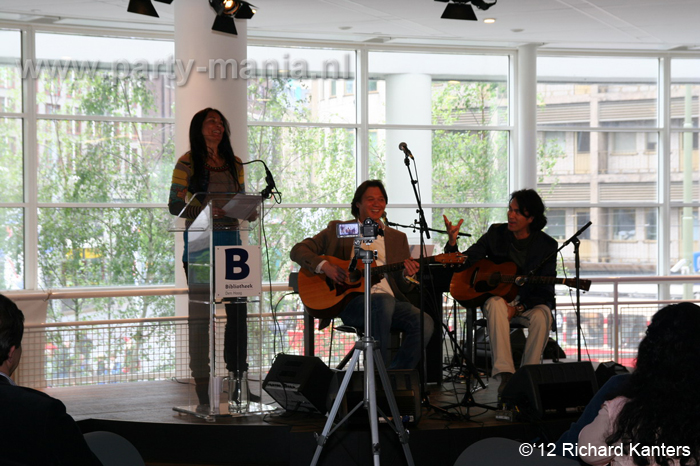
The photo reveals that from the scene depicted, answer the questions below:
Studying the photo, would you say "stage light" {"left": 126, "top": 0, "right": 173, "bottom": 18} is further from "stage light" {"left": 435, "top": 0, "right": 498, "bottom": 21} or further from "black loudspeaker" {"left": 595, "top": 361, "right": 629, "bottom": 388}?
"black loudspeaker" {"left": 595, "top": 361, "right": 629, "bottom": 388}

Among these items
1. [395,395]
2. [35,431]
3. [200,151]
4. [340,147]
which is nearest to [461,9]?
[340,147]

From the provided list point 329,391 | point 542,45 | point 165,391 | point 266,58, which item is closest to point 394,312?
point 329,391

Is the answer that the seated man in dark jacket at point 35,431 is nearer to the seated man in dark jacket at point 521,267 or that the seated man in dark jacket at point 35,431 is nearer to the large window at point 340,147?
the seated man in dark jacket at point 521,267

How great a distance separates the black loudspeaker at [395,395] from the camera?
12.3ft

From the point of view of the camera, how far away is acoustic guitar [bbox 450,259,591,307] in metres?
4.82

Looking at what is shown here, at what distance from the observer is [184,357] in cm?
590

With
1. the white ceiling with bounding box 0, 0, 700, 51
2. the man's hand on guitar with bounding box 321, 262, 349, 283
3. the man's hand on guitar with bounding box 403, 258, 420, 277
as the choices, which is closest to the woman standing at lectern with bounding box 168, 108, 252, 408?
the man's hand on guitar with bounding box 321, 262, 349, 283

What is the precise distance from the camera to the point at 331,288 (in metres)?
4.55

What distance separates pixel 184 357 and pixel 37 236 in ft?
8.21

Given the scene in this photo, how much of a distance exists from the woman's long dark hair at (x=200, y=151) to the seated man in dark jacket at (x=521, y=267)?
4.38 feet

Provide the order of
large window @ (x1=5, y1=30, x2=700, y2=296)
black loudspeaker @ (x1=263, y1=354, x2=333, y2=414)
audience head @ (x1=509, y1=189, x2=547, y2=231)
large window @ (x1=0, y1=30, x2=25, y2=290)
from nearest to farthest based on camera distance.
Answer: black loudspeaker @ (x1=263, y1=354, x2=333, y2=414)
audience head @ (x1=509, y1=189, x2=547, y2=231)
large window @ (x1=0, y1=30, x2=25, y2=290)
large window @ (x1=5, y1=30, x2=700, y2=296)

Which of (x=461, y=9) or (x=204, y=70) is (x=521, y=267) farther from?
(x=204, y=70)

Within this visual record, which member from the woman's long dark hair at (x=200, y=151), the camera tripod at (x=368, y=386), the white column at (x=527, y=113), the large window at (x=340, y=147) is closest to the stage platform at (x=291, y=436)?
the camera tripod at (x=368, y=386)

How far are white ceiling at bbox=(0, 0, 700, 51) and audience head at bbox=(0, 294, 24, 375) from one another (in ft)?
16.5
